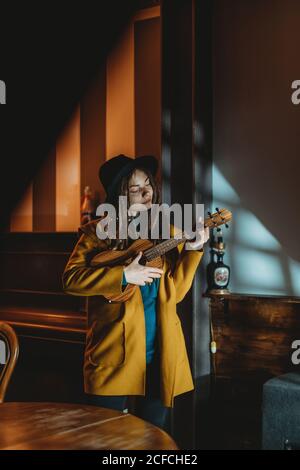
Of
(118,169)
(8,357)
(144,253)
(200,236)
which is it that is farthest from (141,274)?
(8,357)

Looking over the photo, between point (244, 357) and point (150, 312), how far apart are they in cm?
105

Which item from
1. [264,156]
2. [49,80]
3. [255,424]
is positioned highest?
[49,80]

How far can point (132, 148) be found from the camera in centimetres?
441

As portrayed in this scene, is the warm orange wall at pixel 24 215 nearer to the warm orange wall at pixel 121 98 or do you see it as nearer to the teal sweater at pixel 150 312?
the warm orange wall at pixel 121 98

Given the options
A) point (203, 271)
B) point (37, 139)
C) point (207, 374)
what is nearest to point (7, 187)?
point (37, 139)

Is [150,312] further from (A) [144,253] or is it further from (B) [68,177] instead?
(B) [68,177]

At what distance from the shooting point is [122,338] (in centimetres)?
256

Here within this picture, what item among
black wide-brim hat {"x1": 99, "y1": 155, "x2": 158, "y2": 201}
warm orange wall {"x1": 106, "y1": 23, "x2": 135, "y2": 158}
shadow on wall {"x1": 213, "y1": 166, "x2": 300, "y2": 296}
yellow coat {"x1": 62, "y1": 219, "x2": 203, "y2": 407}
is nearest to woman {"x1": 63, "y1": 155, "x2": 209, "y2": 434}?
yellow coat {"x1": 62, "y1": 219, "x2": 203, "y2": 407}

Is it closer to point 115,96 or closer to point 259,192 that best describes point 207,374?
point 259,192

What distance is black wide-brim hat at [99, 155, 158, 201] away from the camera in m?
2.76

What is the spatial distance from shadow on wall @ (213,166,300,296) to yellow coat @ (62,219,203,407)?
1.08 meters

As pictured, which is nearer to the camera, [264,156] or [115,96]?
[264,156]
